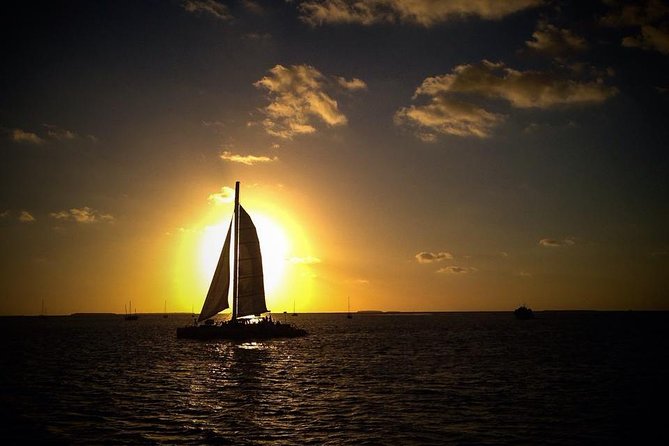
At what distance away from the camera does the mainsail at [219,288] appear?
260ft

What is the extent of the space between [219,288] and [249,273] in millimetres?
4919

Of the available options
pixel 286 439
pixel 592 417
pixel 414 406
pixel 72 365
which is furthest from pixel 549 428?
pixel 72 365

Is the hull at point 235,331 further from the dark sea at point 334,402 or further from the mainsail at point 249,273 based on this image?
the dark sea at point 334,402

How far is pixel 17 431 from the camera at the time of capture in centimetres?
2588

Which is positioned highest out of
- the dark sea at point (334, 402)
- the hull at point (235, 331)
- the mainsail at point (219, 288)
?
the mainsail at point (219, 288)

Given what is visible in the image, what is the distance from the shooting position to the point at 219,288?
79.4 meters

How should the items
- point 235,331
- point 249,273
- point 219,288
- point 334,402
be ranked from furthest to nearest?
point 249,273 < point 219,288 < point 235,331 < point 334,402

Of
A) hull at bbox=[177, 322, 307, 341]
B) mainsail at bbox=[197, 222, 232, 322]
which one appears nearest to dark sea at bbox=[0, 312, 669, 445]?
hull at bbox=[177, 322, 307, 341]

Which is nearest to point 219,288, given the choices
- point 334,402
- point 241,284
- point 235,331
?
point 241,284

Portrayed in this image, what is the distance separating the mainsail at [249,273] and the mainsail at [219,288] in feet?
6.58

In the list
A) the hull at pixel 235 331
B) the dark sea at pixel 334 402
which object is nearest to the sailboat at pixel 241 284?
the hull at pixel 235 331

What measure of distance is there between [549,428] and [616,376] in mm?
25800

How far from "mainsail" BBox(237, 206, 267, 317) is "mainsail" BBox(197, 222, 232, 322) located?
2004 millimetres

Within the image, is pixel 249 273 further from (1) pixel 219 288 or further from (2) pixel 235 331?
(2) pixel 235 331
